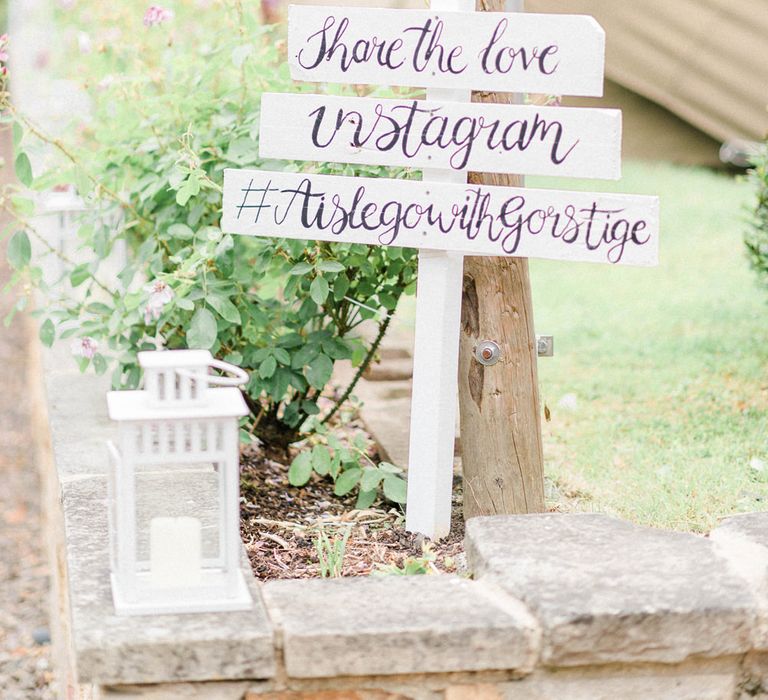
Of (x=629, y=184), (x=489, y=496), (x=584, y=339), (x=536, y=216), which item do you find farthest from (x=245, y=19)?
(x=629, y=184)

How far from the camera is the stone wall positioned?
187 cm

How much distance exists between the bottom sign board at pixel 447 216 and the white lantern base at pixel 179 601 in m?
0.86

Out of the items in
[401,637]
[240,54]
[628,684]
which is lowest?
[628,684]

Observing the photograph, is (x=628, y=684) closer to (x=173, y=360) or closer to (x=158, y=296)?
(x=173, y=360)

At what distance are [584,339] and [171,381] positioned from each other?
2917mm

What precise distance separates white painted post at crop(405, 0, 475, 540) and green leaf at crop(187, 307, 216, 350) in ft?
1.77

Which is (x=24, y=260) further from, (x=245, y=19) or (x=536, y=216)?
(x=536, y=216)

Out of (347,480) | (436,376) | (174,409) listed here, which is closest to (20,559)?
(347,480)

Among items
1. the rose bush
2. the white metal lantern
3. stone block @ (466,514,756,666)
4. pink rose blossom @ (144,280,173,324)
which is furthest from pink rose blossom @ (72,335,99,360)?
stone block @ (466,514,756,666)

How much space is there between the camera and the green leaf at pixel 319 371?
297 cm

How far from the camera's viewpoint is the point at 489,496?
2676 millimetres

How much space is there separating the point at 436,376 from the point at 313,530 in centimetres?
52

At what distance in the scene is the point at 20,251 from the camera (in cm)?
296

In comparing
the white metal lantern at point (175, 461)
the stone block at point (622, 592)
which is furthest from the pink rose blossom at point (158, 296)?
the stone block at point (622, 592)
